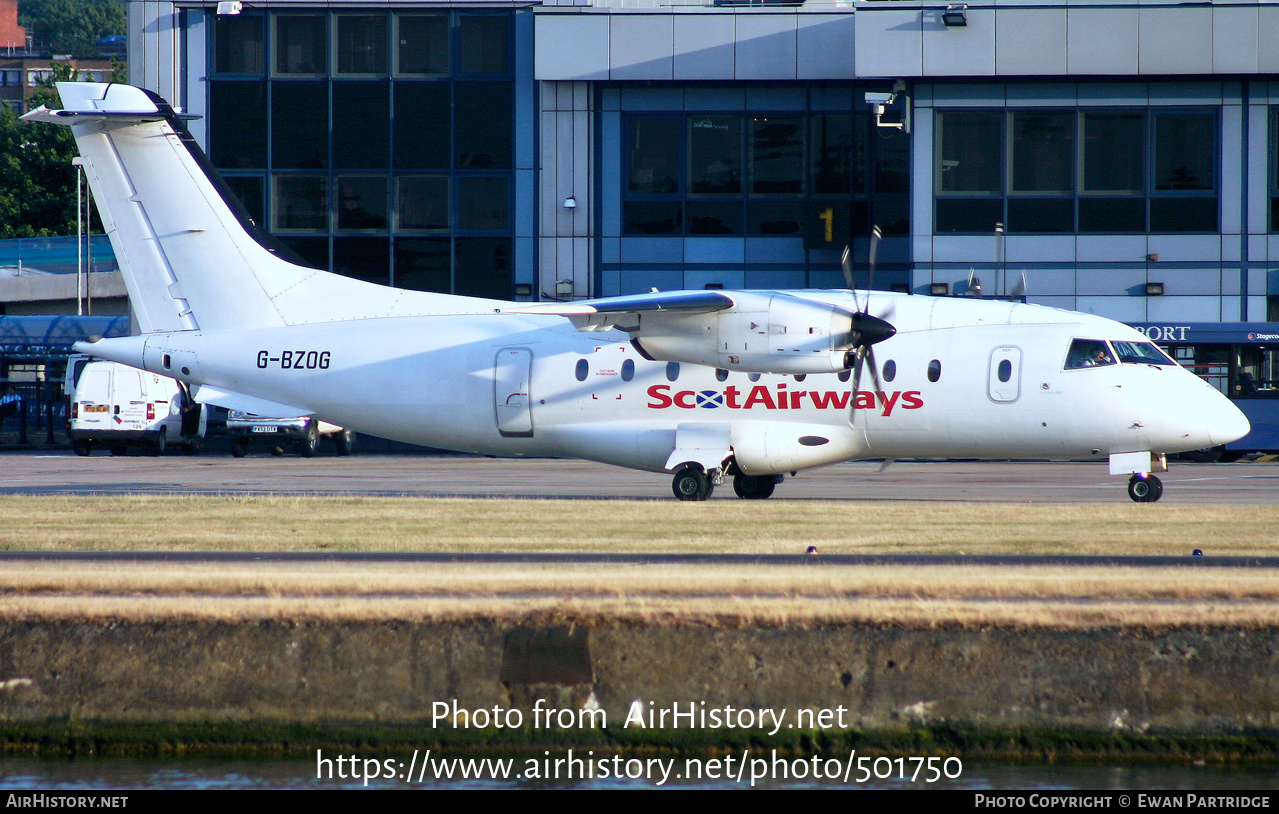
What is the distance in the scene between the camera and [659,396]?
78.4ft

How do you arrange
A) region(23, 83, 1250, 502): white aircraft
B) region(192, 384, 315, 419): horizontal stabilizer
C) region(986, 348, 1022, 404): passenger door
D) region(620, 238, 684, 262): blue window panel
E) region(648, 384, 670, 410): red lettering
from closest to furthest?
region(23, 83, 1250, 502): white aircraft → region(986, 348, 1022, 404): passenger door → region(648, 384, 670, 410): red lettering → region(192, 384, 315, 419): horizontal stabilizer → region(620, 238, 684, 262): blue window panel

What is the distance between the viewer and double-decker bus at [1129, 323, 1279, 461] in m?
38.1

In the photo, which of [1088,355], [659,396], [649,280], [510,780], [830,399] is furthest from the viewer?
[649,280]

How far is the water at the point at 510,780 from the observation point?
10680 millimetres

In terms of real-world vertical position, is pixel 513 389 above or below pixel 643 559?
above

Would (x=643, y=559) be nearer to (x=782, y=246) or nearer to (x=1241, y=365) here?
(x=1241, y=365)

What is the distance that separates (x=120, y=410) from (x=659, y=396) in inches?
962

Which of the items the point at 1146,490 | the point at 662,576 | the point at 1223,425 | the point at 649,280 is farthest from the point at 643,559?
the point at 649,280

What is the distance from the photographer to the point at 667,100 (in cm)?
4600

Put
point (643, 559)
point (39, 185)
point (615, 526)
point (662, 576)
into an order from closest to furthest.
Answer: point (662, 576), point (643, 559), point (615, 526), point (39, 185)

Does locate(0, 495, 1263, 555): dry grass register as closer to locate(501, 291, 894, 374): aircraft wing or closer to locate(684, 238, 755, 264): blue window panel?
locate(501, 291, 894, 374): aircraft wing

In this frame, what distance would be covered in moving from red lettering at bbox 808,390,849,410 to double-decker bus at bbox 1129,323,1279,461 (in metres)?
19.9

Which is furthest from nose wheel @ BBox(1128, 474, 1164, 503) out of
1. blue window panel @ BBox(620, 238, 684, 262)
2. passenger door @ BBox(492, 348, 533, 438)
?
blue window panel @ BBox(620, 238, 684, 262)
